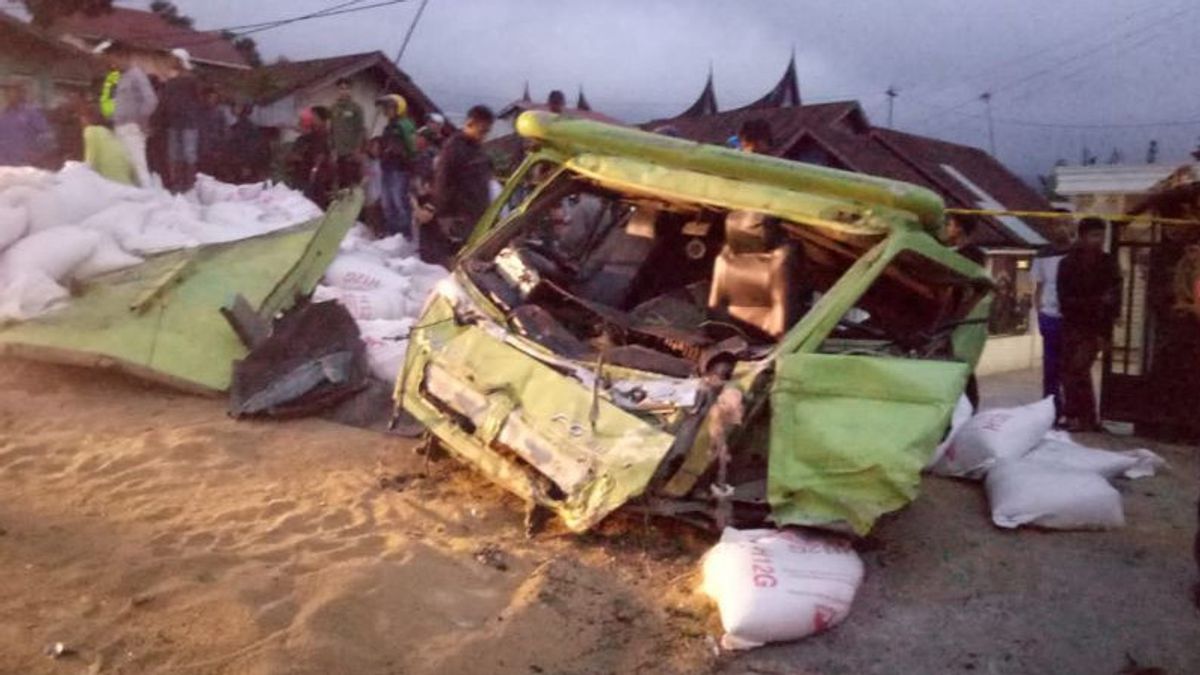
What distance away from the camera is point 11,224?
7.40 meters

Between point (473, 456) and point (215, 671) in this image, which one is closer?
point (215, 671)

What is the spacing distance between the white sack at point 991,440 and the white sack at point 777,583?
202 cm

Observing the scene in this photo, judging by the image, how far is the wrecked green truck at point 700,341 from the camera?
14.6 ft

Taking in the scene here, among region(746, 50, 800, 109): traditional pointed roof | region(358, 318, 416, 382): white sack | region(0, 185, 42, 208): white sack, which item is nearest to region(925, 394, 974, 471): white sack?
region(358, 318, 416, 382): white sack

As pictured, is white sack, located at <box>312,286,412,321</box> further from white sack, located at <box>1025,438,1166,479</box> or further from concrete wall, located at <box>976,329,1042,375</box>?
concrete wall, located at <box>976,329,1042,375</box>

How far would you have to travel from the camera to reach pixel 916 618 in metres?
4.53

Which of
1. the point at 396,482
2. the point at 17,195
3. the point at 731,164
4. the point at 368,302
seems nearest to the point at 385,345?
the point at 368,302

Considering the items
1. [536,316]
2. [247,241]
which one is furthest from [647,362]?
[247,241]

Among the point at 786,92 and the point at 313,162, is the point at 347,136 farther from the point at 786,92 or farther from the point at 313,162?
the point at 786,92

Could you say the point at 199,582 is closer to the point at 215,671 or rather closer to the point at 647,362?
the point at 215,671

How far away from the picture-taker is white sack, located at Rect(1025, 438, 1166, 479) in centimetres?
631

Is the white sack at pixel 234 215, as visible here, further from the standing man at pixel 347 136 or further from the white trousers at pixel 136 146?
the standing man at pixel 347 136

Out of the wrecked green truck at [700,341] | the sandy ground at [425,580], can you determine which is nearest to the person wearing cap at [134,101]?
the sandy ground at [425,580]

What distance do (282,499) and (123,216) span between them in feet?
12.4
